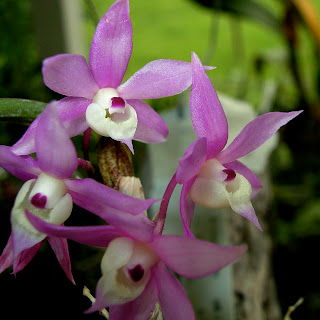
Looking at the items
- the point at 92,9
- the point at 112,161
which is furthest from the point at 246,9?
the point at 112,161

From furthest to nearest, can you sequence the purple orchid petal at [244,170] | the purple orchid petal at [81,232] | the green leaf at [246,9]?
the green leaf at [246,9]
the purple orchid petal at [244,170]
the purple orchid petal at [81,232]

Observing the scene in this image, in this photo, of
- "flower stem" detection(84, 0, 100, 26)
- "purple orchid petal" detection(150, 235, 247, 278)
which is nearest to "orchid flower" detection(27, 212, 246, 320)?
"purple orchid petal" detection(150, 235, 247, 278)

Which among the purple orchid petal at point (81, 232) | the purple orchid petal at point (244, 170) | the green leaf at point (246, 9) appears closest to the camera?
the purple orchid petal at point (81, 232)

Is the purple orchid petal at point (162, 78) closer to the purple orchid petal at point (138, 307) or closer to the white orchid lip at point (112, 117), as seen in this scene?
the white orchid lip at point (112, 117)

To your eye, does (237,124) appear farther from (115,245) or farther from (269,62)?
(269,62)

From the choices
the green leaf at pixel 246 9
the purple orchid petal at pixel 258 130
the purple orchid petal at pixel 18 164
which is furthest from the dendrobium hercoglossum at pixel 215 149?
the green leaf at pixel 246 9

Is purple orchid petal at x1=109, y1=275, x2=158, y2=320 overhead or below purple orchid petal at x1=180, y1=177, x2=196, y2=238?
below

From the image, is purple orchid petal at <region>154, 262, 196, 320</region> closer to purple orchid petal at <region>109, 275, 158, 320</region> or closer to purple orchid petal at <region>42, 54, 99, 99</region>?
purple orchid petal at <region>109, 275, 158, 320</region>

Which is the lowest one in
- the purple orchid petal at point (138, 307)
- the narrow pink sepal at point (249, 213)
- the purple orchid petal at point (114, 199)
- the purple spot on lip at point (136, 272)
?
the purple orchid petal at point (138, 307)
